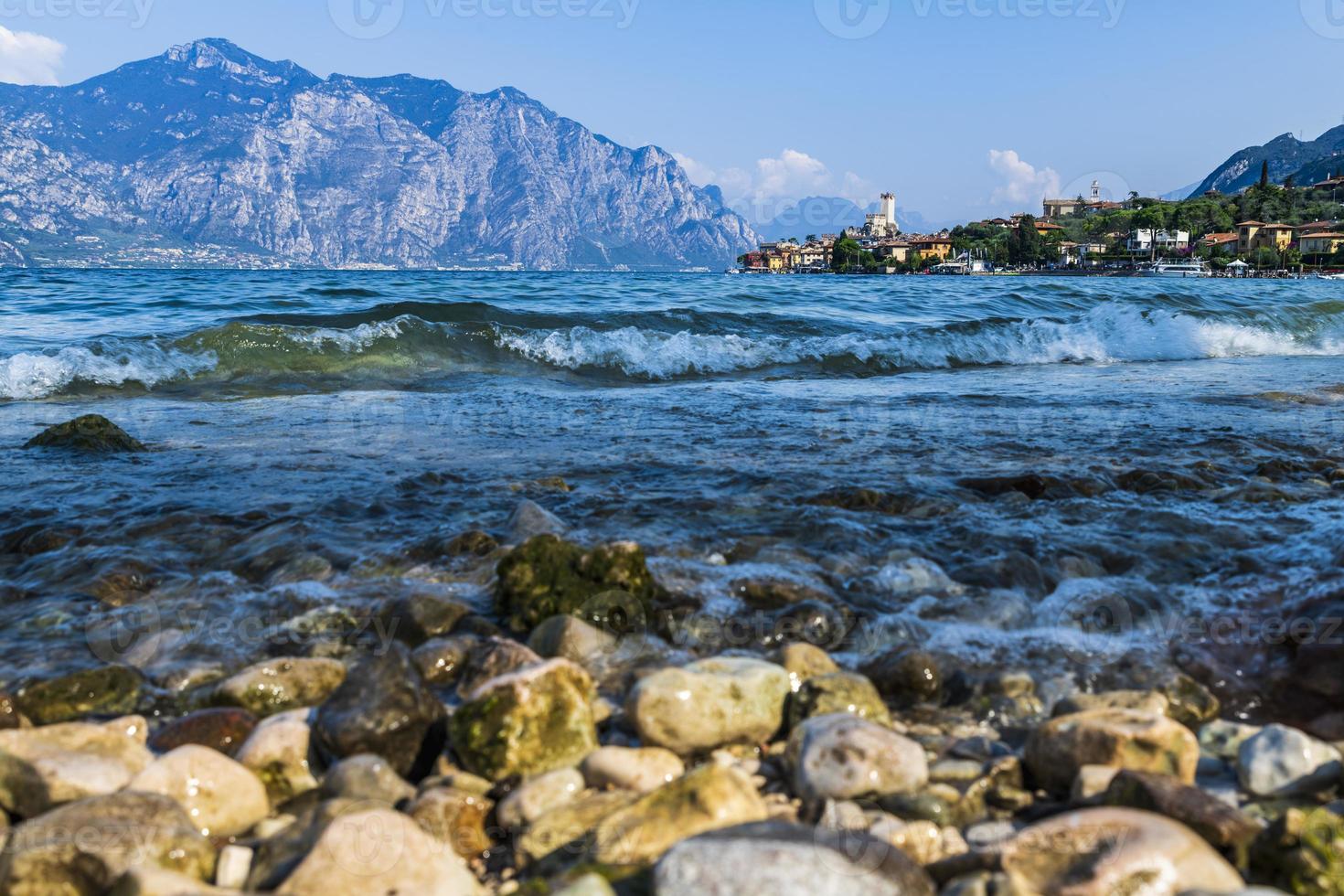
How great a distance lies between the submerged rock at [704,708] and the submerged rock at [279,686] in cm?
106

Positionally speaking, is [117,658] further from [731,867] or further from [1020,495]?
[1020,495]

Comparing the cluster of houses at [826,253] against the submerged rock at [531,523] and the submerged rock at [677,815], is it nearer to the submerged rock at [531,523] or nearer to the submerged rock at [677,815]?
the submerged rock at [531,523]

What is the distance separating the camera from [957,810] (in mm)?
2230

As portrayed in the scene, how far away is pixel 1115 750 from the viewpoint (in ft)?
7.63

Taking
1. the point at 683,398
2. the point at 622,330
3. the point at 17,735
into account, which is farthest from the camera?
the point at 622,330

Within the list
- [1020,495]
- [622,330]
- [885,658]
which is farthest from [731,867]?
[622,330]

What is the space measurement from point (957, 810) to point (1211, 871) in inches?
23.2

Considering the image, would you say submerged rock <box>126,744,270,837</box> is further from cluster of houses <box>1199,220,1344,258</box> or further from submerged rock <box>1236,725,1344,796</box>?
cluster of houses <box>1199,220,1344,258</box>

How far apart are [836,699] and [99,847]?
76.9 inches

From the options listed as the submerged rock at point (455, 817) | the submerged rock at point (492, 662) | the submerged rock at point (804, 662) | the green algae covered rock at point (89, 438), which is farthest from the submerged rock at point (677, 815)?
the green algae covered rock at point (89, 438)

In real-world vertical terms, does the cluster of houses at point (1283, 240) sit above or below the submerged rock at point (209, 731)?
above

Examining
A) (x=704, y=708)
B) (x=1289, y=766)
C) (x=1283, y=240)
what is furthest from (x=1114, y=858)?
(x=1283, y=240)

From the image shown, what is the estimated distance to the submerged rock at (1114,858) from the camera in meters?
1.75

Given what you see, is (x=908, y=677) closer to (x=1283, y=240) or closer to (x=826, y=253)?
(x=1283, y=240)
